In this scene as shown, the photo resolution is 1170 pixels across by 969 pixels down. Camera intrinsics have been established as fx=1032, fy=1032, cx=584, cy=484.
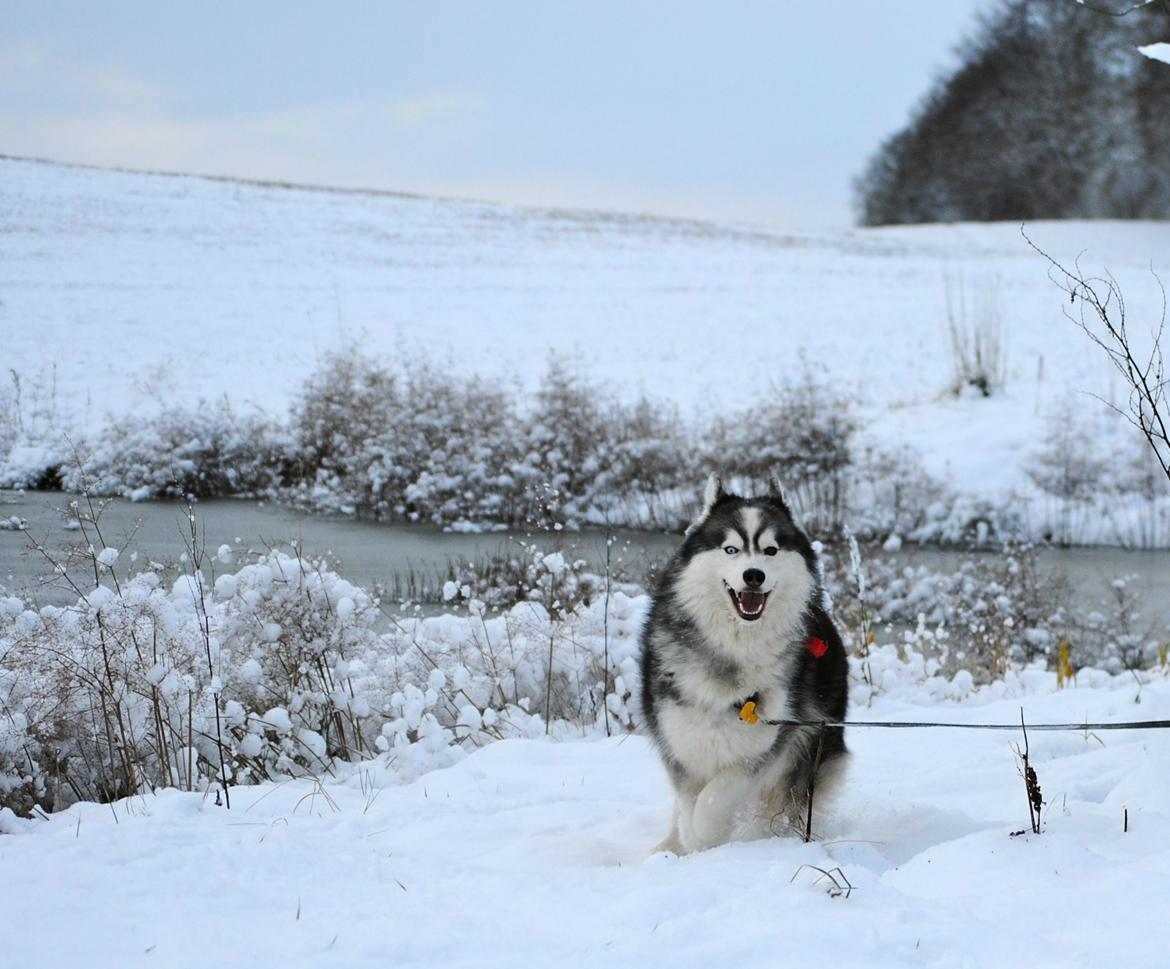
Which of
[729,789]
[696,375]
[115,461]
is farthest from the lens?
[696,375]

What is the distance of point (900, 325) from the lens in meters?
22.4

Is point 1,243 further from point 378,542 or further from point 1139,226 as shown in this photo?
point 1139,226

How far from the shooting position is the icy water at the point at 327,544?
547 cm

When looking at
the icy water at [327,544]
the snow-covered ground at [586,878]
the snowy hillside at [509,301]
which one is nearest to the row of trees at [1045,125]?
the snowy hillside at [509,301]

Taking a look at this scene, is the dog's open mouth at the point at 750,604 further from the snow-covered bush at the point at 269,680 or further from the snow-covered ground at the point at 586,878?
the snow-covered bush at the point at 269,680

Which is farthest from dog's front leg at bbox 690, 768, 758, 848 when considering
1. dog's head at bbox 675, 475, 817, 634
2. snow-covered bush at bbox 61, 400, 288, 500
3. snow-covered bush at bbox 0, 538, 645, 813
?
snow-covered bush at bbox 61, 400, 288, 500

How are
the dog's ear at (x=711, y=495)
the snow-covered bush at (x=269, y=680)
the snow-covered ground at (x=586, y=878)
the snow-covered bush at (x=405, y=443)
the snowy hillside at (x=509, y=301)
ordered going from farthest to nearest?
the snow-covered bush at (x=405, y=443) → the snowy hillside at (x=509, y=301) → the snow-covered bush at (x=269, y=680) → the dog's ear at (x=711, y=495) → the snow-covered ground at (x=586, y=878)

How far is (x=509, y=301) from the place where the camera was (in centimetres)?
1944

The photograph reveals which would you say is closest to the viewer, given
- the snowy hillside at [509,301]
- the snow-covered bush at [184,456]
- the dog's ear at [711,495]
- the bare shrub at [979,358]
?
the dog's ear at [711,495]

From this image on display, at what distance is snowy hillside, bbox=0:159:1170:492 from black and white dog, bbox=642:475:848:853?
4166mm

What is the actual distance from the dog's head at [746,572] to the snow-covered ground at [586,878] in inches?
33.6

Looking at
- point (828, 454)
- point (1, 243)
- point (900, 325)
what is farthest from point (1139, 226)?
point (1, 243)

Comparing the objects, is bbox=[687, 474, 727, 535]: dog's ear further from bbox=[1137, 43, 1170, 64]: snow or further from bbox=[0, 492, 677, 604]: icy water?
bbox=[0, 492, 677, 604]: icy water

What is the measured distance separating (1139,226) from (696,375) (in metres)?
25.3
